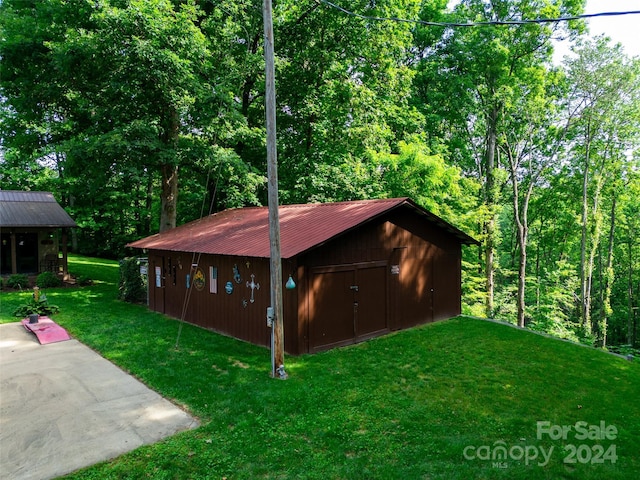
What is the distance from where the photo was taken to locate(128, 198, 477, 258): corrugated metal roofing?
9086mm

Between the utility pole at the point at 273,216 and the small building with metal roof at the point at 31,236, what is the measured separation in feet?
53.0

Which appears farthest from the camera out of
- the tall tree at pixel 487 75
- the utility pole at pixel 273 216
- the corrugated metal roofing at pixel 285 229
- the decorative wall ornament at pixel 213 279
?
the tall tree at pixel 487 75

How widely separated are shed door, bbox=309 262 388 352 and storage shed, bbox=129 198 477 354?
0.08ft

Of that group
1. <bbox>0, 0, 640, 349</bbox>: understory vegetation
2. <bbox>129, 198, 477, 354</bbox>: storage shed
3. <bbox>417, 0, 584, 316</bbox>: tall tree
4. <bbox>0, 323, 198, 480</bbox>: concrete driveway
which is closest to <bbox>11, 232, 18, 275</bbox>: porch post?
<bbox>0, 0, 640, 349</bbox>: understory vegetation

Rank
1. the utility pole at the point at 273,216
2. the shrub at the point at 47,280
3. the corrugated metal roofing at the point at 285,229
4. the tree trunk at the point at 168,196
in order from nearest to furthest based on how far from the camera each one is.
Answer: the utility pole at the point at 273,216 → the corrugated metal roofing at the point at 285,229 → the tree trunk at the point at 168,196 → the shrub at the point at 47,280

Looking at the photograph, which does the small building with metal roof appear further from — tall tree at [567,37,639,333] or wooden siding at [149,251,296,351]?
tall tree at [567,37,639,333]

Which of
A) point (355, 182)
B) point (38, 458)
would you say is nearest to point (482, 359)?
point (38, 458)

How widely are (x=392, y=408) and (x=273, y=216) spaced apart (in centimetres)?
366

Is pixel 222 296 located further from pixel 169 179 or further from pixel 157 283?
pixel 169 179

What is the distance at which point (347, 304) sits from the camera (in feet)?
31.2

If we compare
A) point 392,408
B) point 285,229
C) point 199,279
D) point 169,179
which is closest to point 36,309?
point 199,279

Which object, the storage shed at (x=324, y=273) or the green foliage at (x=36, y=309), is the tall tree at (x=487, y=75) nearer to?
the storage shed at (x=324, y=273)

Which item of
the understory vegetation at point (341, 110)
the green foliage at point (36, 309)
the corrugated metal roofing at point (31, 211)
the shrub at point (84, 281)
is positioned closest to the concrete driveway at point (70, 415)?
the green foliage at point (36, 309)

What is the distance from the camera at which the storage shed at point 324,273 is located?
29.0 ft
